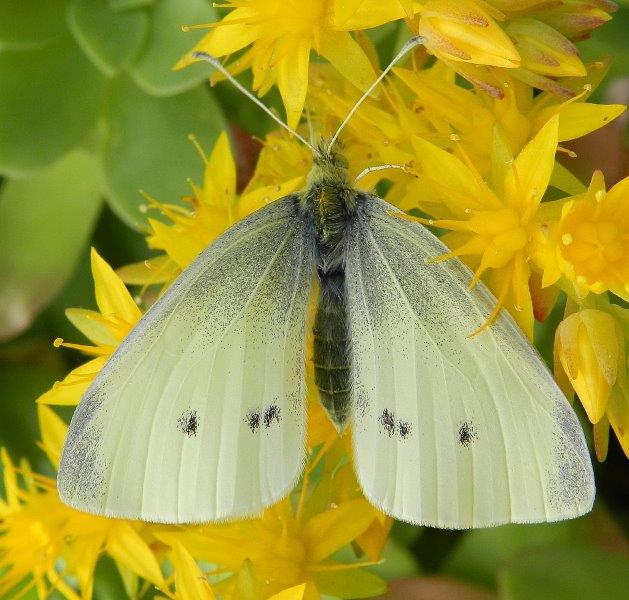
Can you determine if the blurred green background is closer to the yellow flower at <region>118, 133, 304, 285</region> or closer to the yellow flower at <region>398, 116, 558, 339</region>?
the yellow flower at <region>118, 133, 304, 285</region>

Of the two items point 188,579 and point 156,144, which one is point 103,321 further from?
point 156,144

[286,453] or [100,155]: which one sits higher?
[100,155]

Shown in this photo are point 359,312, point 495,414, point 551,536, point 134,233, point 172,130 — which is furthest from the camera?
point 134,233

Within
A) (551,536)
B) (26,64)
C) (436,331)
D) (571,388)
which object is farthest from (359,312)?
(26,64)

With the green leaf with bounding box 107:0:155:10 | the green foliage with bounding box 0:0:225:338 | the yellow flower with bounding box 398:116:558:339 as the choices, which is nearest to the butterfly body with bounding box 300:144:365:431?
the yellow flower with bounding box 398:116:558:339

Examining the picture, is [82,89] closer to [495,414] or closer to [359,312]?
[359,312]

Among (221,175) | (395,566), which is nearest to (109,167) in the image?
(221,175)

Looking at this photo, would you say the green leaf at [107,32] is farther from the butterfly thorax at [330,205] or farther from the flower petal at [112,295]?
the butterfly thorax at [330,205]
